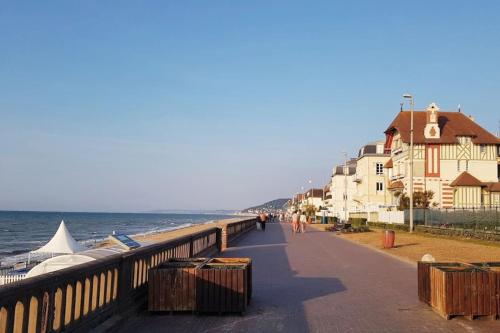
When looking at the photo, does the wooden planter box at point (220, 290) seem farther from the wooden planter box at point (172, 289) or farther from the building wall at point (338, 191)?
the building wall at point (338, 191)

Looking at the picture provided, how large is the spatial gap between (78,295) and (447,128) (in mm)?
61330

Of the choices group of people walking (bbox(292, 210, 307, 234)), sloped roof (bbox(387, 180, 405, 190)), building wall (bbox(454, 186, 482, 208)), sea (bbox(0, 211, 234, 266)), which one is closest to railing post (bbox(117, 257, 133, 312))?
sea (bbox(0, 211, 234, 266))

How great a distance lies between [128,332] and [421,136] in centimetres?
5792

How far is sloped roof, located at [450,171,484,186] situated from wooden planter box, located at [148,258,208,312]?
5465 centimetres

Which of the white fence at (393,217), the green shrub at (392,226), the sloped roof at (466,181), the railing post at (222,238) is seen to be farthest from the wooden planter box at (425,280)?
the sloped roof at (466,181)

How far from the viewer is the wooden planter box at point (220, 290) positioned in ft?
29.2

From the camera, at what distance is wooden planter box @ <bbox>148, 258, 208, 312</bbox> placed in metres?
8.93

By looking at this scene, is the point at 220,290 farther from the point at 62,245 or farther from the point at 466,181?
the point at 466,181

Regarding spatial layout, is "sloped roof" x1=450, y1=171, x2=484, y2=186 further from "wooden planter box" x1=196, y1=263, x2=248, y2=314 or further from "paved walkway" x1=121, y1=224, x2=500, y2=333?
"wooden planter box" x1=196, y1=263, x2=248, y2=314

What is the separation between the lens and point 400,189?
60.6 meters

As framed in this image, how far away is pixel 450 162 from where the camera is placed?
6022cm

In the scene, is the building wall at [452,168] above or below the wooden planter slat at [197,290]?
above

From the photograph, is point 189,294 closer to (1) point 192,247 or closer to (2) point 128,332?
(2) point 128,332

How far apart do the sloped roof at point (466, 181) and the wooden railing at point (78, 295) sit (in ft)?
174
